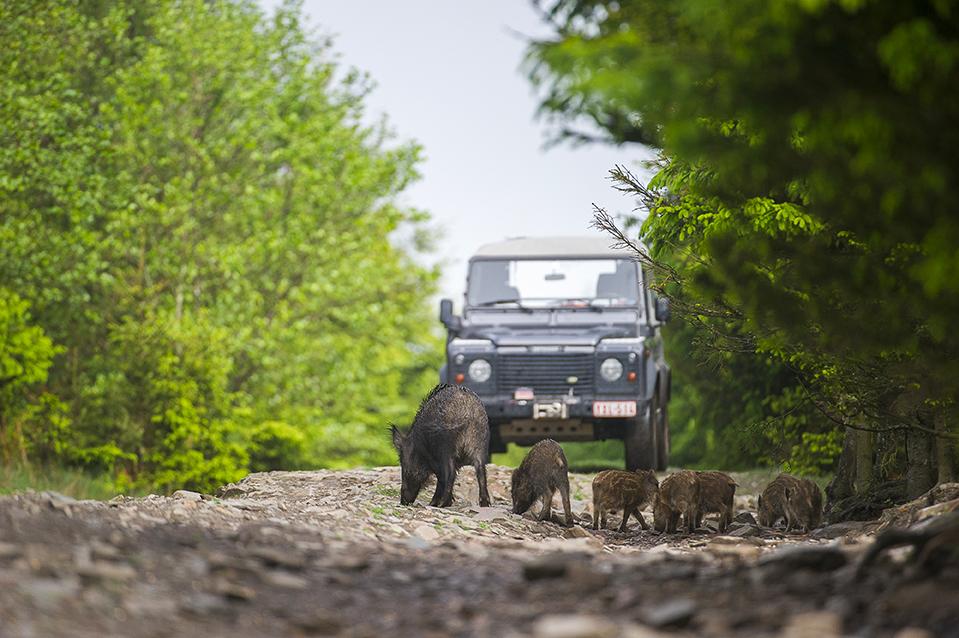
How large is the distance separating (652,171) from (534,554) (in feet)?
23.8

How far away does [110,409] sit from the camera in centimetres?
2484

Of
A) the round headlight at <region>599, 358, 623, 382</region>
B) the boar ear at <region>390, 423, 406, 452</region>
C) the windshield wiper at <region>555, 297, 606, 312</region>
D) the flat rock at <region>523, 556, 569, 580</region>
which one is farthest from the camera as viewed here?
the windshield wiper at <region>555, 297, 606, 312</region>

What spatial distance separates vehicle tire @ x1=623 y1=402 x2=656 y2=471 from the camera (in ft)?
62.1

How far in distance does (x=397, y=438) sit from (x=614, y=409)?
5944 millimetres

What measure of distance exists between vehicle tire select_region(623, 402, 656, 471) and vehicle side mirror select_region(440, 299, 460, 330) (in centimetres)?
278

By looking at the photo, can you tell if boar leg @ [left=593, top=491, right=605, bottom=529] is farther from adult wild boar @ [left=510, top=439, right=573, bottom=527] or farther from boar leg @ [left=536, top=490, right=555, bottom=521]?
boar leg @ [left=536, top=490, right=555, bottom=521]

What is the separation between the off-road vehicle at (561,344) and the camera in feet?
61.8

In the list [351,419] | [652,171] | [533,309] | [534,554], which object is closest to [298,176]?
[351,419]

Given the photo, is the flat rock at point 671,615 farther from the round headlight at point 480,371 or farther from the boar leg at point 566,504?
the round headlight at point 480,371

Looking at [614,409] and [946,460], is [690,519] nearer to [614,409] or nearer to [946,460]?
[946,460]

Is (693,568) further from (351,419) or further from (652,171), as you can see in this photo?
(351,419)

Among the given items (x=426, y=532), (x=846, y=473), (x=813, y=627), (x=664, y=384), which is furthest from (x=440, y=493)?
(x=664, y=384)

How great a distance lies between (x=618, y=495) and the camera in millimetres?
13391

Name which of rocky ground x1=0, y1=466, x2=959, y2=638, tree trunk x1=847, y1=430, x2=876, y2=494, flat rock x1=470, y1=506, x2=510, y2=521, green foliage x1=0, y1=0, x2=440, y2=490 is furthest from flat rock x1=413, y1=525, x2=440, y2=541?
green foliage x1=0, y1=0, x2=440, y2=490
